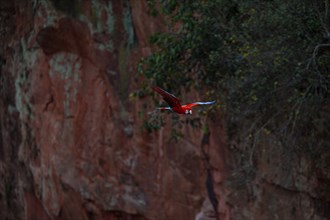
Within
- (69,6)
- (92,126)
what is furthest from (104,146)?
(69,6)

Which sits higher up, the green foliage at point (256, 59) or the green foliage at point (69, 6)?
the green foliage at point (69, 6)

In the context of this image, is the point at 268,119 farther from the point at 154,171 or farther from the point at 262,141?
the point at 154,171

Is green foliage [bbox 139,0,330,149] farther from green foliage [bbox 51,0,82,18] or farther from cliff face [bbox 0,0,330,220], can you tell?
green foliage [bbox 51,0,82,18]

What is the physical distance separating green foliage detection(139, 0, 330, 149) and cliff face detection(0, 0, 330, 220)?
61cm

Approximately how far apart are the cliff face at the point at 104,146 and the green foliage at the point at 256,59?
609 mm

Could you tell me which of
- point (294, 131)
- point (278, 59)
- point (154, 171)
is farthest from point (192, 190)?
point (278, 59)

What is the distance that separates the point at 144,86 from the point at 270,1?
2.13 meters

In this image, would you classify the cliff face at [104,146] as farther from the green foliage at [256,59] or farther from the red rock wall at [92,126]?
the green foliage at [256,59]

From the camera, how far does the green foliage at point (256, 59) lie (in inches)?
322

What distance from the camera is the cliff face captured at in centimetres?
997

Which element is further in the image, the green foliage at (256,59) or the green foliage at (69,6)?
the green foliage at (69,6)

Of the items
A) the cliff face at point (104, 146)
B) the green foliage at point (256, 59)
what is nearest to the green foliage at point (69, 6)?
the cliff face at point (104, 146)

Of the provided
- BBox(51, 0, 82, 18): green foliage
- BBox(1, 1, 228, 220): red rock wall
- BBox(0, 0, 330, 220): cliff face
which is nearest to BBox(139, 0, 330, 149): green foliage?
BBox(0, 0, 330, 220): cliff face

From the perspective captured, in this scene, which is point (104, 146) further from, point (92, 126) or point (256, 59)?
point (256, 59)
